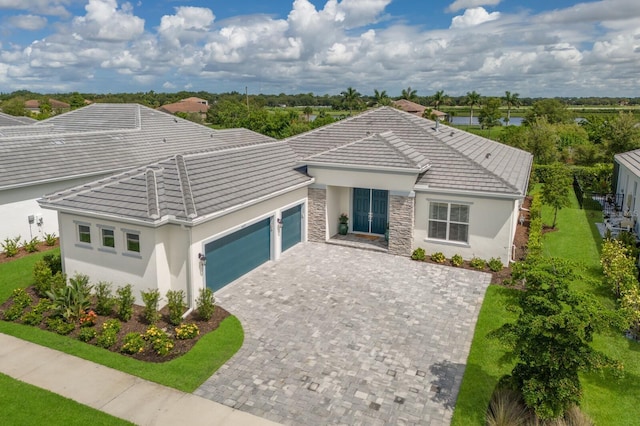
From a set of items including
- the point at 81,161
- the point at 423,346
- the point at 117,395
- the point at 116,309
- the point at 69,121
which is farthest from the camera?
the point at 69,121

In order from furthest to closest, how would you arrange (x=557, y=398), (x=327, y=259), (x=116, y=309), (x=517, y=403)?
(x=327, y=259), (x=116, y=309), (x=517, y=403), (x=557, y=398)

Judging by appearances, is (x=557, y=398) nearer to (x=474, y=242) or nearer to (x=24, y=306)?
(x=474, y=242)

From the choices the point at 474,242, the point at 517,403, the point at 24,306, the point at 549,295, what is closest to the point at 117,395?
the point at 24,306

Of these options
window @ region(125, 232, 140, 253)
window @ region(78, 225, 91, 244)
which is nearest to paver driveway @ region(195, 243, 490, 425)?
window @ region(125, 232, 140, 253)

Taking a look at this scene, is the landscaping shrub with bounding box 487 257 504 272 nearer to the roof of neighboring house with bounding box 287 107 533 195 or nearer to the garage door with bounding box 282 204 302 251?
the roof of neighboring house with bounding box 287 107 533 195

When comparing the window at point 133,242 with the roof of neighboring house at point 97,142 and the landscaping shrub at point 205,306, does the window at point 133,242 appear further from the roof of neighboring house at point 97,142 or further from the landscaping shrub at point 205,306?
the roof of neighboring house at point 97,142

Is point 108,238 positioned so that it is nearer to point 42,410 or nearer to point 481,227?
point 42,410
